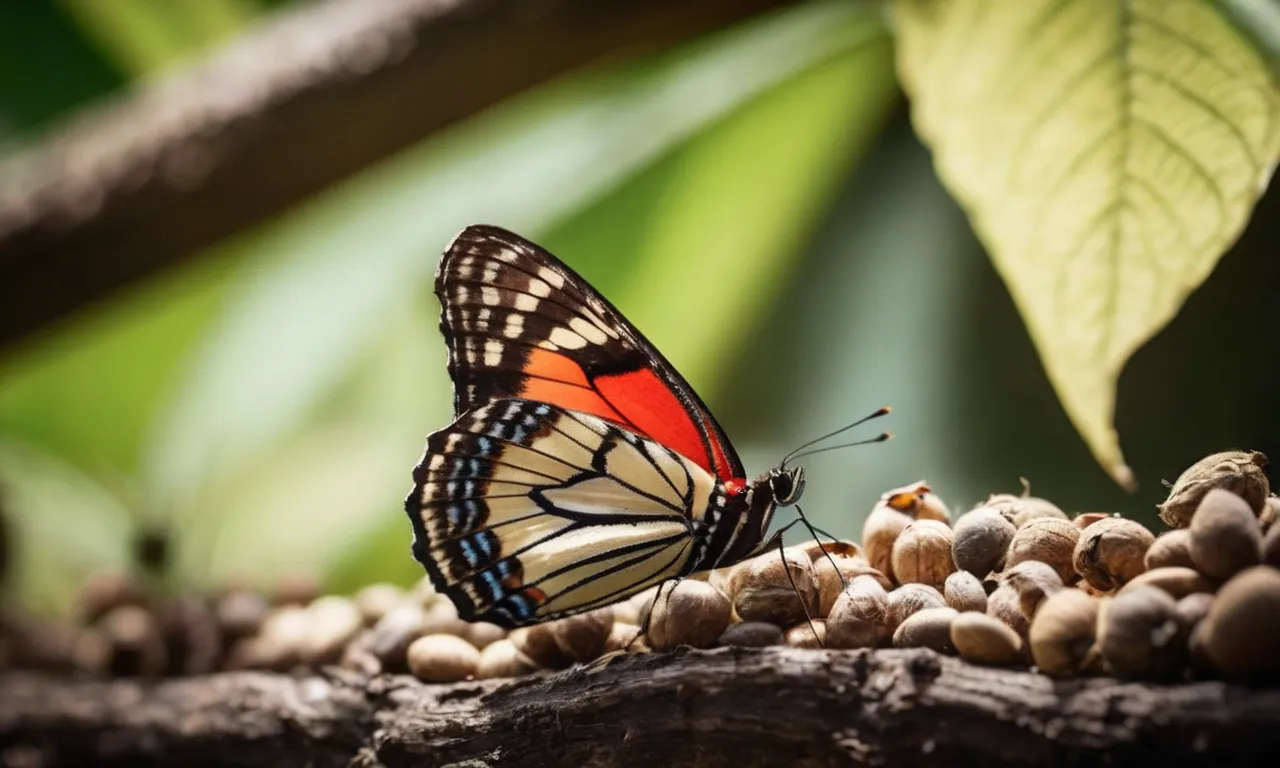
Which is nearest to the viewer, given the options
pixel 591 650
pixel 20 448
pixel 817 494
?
pixel 591 650

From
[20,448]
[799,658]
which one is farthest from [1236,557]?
[20,448]

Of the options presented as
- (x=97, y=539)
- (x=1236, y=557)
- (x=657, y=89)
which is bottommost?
(x=1236, y=557)

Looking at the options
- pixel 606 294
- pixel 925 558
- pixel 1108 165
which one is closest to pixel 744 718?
pixel 925 558

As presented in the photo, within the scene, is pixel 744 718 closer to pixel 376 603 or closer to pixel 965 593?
pixel 965 593

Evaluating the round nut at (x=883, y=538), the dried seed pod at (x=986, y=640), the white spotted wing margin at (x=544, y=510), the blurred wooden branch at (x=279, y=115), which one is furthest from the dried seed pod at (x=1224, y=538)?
the blurred wooden branch at (x=279, y=115)

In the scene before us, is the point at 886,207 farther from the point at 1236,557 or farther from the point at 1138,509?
the point at 1236,557

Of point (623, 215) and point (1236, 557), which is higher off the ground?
point (623, 215)

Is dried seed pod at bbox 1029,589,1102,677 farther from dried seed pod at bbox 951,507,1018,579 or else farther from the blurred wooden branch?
the blurred wooden branch

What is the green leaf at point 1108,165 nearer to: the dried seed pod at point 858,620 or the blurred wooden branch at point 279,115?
the dried seed pod at point 858,620
